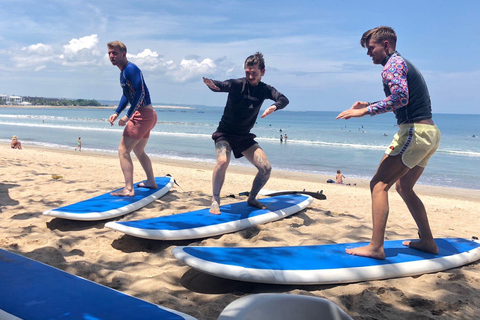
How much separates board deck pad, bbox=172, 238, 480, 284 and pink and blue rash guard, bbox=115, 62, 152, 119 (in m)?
2.89

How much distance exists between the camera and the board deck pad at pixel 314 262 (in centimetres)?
307

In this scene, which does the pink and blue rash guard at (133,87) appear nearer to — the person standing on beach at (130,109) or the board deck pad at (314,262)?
the person standing on beach at (130,109)

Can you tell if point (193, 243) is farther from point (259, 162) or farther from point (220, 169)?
point (259, 162)

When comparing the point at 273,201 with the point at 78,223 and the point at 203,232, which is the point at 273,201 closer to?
the point at 203,232

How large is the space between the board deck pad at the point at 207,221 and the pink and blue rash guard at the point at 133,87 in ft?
5.94

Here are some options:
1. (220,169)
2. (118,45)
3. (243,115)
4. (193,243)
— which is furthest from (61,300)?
(118,45)

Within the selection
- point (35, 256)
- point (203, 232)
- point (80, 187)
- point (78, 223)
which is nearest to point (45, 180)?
point (80, 187)

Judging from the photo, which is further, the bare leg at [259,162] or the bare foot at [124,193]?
the bare foot at [124,193]

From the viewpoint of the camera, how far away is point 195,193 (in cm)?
718

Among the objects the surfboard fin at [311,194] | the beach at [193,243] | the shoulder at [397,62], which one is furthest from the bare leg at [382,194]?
the surfboard fin at [311,194]

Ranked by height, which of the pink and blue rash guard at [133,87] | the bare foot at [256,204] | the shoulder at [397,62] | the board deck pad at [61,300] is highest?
the shoulder at [397,62]

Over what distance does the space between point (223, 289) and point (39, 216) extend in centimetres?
311

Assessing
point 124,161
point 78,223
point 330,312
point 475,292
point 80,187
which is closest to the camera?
point 330,312

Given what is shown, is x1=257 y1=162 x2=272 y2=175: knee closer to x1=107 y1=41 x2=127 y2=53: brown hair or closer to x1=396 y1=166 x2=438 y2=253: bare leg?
x1=396 y1=166 x2=438 y2=253: bare leg
